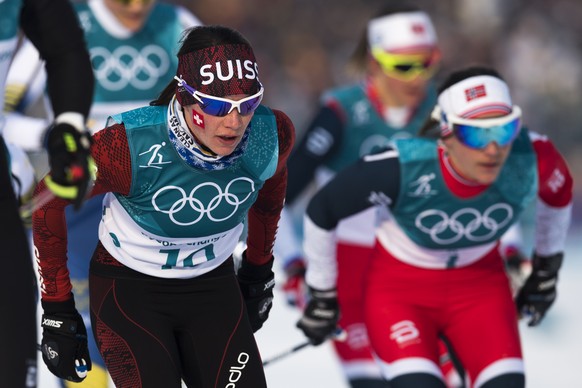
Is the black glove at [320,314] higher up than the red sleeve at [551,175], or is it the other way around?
the red sleeve at [551,175]

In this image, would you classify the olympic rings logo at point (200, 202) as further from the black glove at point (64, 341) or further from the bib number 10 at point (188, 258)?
the black glove at point (64, 341)

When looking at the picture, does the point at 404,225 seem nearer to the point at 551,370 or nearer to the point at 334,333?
the point at 334,333

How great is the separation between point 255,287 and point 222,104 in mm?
984

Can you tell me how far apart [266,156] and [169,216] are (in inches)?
15.5

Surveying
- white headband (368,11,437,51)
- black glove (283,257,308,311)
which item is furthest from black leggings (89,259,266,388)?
white headband (368,11,437,51)

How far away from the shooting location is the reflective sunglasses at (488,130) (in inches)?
201

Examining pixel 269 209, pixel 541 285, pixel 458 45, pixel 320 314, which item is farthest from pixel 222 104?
pixel 458 45

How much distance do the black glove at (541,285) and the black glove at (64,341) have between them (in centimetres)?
234

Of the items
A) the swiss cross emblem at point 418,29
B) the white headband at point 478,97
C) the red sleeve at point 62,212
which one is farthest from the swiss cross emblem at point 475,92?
the swiss cross emblem at point 418,29

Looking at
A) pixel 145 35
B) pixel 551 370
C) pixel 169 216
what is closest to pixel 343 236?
pixel 145 35

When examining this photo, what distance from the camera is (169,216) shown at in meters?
4.23

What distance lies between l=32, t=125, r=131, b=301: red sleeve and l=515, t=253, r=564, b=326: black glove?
2.36 meters

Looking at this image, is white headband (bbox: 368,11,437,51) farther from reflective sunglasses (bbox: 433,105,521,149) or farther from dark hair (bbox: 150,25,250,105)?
dark hair (bbox: 150,25,250,105)

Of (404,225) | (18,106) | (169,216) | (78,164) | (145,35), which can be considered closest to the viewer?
(78,164)
